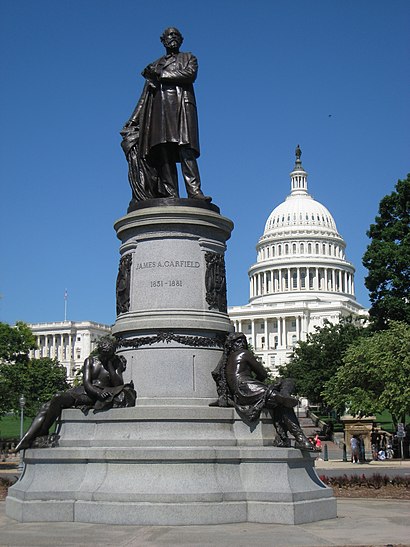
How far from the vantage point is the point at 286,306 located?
14838 centimetres

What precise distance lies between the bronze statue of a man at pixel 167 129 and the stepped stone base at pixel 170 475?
4.75m

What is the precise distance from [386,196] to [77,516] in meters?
43.2

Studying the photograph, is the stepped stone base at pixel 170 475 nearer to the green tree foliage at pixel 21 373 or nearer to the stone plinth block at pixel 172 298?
the stone plinth block at pixel 172 298

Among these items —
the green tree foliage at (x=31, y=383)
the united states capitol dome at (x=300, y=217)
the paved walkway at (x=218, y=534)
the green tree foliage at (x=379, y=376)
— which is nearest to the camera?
the paved walkway at (x=218, y=534)

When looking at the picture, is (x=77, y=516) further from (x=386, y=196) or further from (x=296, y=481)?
(x=386, y=196)

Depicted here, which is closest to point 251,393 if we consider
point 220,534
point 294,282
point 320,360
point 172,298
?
point 172,298

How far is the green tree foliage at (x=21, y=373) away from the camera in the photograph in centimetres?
4131

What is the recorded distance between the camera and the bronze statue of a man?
15914 millimetres

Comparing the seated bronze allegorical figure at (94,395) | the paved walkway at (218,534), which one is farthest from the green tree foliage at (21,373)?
the paved walkway at (218,534)

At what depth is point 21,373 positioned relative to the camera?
154ft

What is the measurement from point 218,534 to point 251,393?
116 inches

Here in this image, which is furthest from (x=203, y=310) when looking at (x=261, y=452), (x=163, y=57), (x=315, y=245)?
(x=315, y=245)

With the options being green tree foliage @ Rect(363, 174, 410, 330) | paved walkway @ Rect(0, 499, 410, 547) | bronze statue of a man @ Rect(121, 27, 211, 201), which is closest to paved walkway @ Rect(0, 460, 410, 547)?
paved walkway @ Rect(0, 499, 410, 547)

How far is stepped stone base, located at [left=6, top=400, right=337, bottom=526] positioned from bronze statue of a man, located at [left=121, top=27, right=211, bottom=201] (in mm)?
4754
